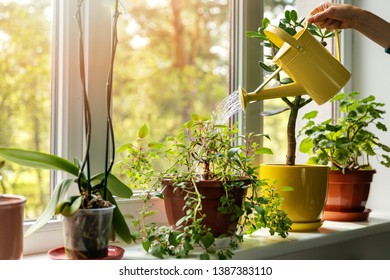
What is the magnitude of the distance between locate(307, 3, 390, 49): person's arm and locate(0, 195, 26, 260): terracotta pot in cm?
80

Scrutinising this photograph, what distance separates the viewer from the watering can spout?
1.10 m

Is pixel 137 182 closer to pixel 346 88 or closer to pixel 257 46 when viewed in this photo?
pixel 257 46

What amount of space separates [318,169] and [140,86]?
51 cm

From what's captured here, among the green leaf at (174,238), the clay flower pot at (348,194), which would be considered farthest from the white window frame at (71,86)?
the clay flower pot at (348,194)

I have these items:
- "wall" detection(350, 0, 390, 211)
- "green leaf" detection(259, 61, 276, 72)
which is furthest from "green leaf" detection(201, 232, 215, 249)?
"wall" detection(350, 0, 390, 211)

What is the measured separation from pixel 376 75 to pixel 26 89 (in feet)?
4.12

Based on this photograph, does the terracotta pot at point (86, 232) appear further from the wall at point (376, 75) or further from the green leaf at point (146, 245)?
the wall at point (376, 75)

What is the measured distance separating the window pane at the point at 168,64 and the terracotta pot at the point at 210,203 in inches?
9.4

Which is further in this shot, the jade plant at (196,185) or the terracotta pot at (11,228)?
the jade plant at (196,185)

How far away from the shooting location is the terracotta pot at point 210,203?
107 cm

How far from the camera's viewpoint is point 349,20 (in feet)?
4.23

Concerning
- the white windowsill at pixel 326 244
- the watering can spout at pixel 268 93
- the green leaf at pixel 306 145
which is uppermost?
the watering can spout at pixel 268 93

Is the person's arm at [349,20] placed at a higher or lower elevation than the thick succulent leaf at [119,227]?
higher

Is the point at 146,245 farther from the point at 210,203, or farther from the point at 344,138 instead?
the point at 344,138
